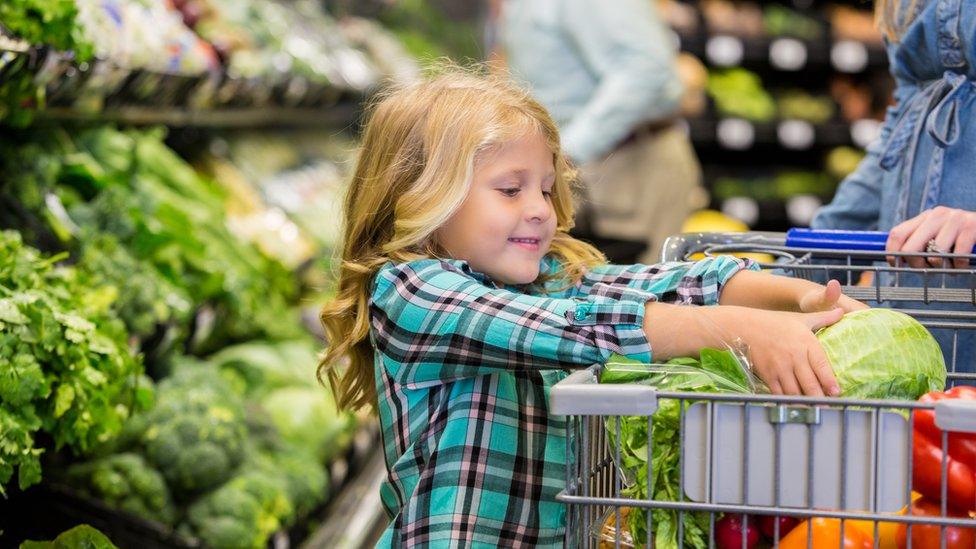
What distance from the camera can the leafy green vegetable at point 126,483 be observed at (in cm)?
266

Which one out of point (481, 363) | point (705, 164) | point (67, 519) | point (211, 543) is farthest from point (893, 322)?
point (705, 164)

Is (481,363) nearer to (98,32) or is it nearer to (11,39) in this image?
(11,39)

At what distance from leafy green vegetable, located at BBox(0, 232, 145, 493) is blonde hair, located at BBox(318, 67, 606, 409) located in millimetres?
428

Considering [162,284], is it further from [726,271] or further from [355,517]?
[726,271]

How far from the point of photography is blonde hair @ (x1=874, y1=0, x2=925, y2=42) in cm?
226

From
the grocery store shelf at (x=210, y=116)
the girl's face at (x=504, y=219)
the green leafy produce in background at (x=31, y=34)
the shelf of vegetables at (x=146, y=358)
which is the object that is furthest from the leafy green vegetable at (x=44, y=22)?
the girl's face at (x=504, y=219)

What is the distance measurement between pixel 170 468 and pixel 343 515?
78cm

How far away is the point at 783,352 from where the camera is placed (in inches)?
57.5

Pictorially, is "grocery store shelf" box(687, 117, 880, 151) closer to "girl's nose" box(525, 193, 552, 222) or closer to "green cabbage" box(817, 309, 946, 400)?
"girl's nose" box(525, 193, 552, 222)

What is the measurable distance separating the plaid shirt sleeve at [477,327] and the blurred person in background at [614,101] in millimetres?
2837

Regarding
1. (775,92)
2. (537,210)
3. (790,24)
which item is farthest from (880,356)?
(775,92)

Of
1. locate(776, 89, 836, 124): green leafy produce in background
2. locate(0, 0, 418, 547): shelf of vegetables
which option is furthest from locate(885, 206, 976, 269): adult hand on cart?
locate(776, 89, 836, 124): green leafy produce in background

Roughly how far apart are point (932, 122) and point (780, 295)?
0.62 meters

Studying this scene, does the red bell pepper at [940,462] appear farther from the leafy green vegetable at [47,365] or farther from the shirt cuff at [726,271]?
the leafy green vegetable at [47,365]
